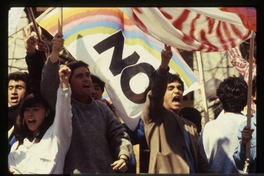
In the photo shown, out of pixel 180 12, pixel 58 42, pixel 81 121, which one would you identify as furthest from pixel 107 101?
pixel 180 12

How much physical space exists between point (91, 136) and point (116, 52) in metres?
0.85

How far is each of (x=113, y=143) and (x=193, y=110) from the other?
2.78 feet

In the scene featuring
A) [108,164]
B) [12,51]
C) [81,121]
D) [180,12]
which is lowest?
[108,164]

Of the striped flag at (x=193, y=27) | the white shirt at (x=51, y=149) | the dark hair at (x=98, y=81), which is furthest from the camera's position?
the striped flag at (x=193, y=27)

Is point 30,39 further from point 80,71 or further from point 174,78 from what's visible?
point 174,78

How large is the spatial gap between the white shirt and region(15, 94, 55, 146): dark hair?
0.04 m

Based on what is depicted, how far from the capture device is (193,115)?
6.51m

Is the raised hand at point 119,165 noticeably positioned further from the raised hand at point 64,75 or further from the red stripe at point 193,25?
the red stripe at point 193,25

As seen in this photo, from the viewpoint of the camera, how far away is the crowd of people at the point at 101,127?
6.33 m

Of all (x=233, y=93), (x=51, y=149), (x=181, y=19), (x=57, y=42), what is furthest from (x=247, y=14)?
(x=51, y=149)

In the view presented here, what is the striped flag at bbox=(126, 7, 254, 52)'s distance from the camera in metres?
6.54

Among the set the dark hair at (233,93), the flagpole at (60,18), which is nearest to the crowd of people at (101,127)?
the dark hair at (233,93)

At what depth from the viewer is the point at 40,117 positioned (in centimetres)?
638

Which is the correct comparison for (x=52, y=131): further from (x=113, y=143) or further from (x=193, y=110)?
(x=193, y=110)
